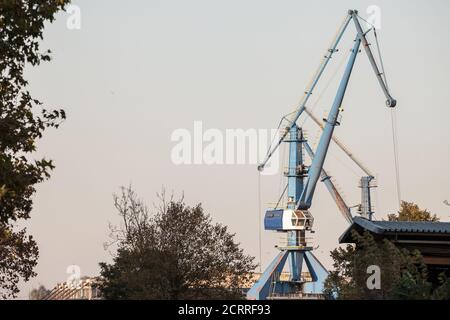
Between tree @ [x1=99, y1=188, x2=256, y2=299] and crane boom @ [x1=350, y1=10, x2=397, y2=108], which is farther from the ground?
crane boom @ [x1=350, y1=10, x2=397, y2=108]

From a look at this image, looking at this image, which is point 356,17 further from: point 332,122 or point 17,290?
point 17,290

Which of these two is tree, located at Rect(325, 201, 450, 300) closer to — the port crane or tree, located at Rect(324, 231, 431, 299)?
tree, located at Rect(324, 231, 431, 299)

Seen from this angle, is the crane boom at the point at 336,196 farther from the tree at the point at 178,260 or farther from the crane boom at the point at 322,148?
the tree at the point at 178,260

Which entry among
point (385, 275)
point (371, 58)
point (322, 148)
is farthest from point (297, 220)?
point (385, 275)

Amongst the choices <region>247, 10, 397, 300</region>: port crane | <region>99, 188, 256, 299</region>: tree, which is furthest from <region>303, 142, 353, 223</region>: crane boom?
<region>99, 188, 256, 299</region>: tree

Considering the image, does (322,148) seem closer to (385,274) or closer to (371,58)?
(371,58)

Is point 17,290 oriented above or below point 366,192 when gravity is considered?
below

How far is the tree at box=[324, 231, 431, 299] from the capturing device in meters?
40.4

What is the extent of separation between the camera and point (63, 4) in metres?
32.4

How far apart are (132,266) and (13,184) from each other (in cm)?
3387

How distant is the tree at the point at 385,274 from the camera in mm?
40406

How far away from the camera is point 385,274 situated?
4516 centimetres
